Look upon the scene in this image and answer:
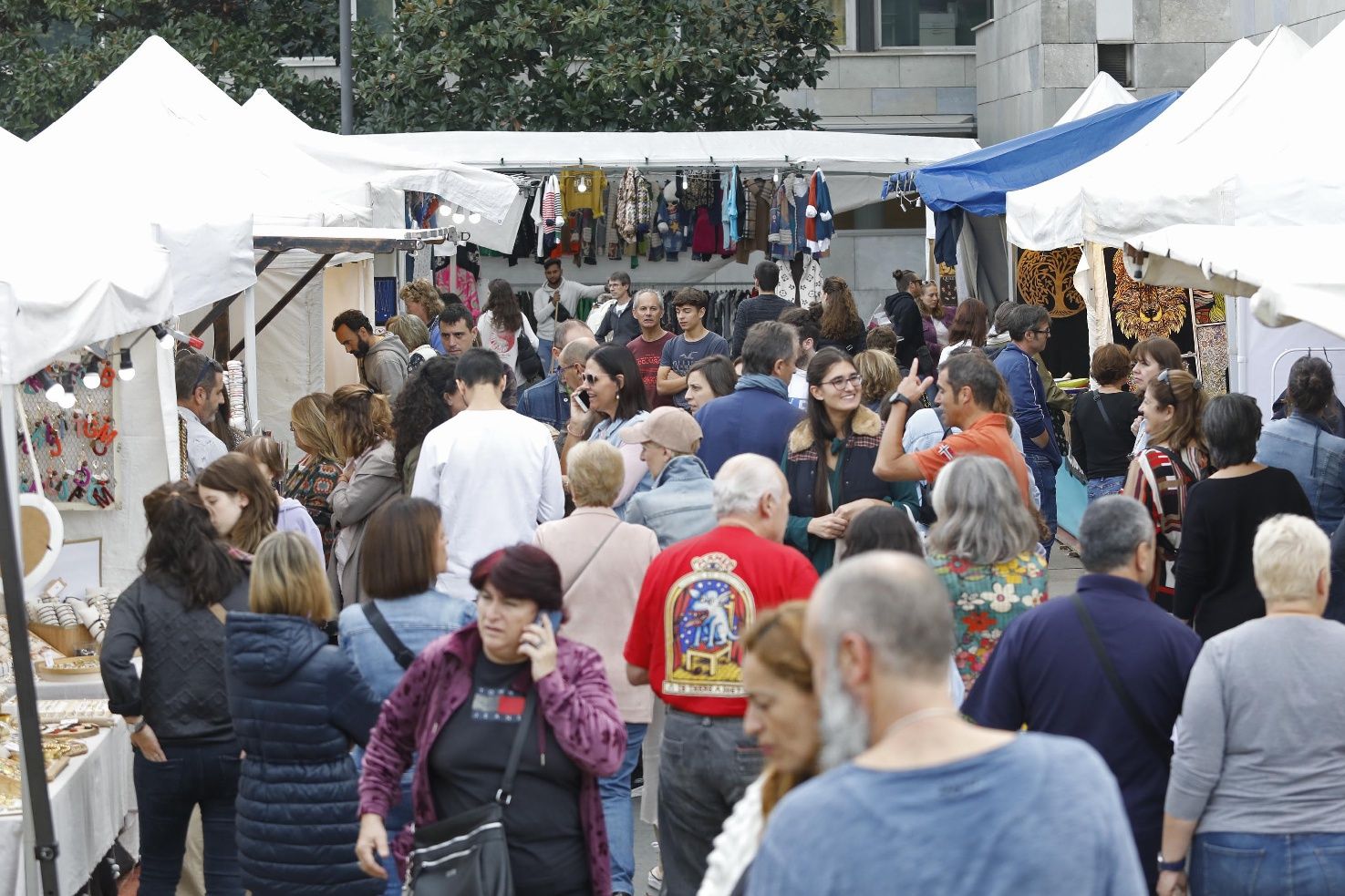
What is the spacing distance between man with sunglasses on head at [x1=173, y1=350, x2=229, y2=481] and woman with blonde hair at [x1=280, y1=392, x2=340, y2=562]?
51 cm

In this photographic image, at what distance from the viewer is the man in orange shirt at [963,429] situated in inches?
245

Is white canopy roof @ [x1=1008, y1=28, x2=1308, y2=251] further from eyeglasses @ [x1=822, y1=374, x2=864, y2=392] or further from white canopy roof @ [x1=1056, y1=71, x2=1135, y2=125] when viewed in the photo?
white canopy roof @ [x1=1056, y1=71, x2=1135, y2=125]

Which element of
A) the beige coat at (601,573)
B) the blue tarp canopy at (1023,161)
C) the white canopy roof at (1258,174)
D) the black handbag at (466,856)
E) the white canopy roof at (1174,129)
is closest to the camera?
the black handbag at (466,856)

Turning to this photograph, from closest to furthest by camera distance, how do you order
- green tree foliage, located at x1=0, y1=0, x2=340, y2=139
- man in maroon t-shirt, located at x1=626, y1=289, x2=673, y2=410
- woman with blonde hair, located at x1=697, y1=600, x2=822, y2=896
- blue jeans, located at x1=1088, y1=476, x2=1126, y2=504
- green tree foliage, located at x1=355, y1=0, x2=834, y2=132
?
woman with blonde hair, located at x1=697, y1=600, x2=822, y2=896 → blue jeans, located at x1=1088, y1=476, x2=1126, y2=504 → man in maroon t-shirt, located at x1=626, y1=289, x2=673, y2=410 → green tree foliage, located at x1=355, y1=0, x2=834, y2=132 → green tree foliage, located at x1=0, y1=0, x2=340, y2=139

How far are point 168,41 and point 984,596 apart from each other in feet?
72.7

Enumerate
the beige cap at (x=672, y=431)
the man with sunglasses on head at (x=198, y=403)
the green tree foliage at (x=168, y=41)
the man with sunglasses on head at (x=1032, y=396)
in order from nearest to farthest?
the beige cap at (x=672, y=431), the man with sunglasses on head at (x=198, y=403), the man with sunglasses on head at (x=1032, y=396), the green tree foliage at (x=168, y=41)

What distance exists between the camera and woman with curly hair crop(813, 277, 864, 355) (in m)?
11.4

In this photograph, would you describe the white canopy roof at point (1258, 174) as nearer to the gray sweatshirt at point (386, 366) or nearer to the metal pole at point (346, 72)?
the gray sweatshirt at point (386, 366)

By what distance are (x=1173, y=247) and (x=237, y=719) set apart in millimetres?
4190

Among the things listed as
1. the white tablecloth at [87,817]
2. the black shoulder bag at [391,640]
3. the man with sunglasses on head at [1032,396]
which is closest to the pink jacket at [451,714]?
the black shoulder bag at [391,640]

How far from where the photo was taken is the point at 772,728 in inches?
105

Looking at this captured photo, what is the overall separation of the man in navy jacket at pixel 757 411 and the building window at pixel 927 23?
22305 mm

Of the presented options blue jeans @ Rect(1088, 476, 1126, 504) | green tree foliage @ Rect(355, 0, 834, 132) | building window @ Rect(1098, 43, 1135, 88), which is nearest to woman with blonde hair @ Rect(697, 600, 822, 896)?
blue jeans @ Rect(1088, 476, 1126, 504)

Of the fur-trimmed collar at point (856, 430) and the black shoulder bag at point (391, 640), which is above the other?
the fur-trimmed collar at point (856, 430)
